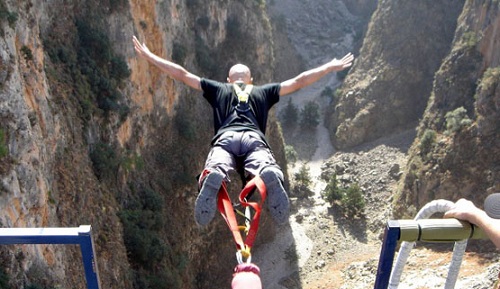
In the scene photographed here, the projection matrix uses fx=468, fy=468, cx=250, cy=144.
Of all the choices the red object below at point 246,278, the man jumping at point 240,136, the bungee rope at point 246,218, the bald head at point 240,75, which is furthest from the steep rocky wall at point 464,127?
the red object below at point 246,278

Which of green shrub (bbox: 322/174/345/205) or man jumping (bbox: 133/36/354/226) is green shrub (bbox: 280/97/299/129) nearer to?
green shrub (bbox: 322/174/345/205)

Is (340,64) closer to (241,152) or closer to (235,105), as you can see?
(235,105)

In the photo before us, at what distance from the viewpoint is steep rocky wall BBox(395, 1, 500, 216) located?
28797mm

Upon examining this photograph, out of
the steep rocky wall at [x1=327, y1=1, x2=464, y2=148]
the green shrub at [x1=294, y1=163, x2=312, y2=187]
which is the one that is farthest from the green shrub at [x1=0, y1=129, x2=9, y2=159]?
the steep rocky wall at [x1=327, y1=1, x2=464, y2=148]

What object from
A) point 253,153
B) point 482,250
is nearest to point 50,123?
point 253,153

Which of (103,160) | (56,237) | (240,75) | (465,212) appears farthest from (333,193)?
(56,237)

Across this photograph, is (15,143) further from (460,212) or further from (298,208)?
(298,208)

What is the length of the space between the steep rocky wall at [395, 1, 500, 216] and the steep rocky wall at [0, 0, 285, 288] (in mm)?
14284

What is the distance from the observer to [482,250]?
25.4 meters

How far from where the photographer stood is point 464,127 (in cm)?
3050

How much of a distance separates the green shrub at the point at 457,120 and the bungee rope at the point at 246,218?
28333 mm

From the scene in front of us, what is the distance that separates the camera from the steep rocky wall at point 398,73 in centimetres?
4522

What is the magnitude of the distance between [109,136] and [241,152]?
13.3 meters

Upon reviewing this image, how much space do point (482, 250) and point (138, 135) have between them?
19.2m
